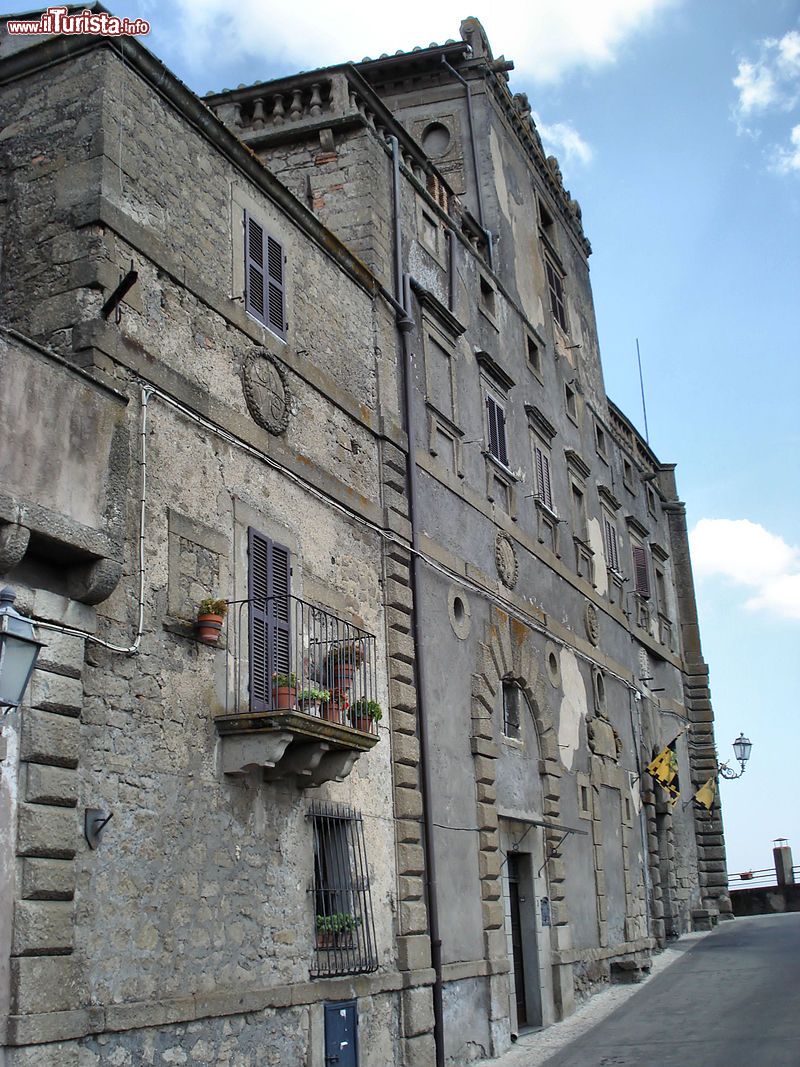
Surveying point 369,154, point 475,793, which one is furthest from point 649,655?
point 369,154

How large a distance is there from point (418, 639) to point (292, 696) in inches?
154

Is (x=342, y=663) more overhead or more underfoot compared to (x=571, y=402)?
more underfoot

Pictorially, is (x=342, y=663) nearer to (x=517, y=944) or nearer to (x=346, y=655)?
(x=346, y=655)

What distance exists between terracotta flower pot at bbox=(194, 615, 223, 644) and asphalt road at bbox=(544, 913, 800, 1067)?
7011mm

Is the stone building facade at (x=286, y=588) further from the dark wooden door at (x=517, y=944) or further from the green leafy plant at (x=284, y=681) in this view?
the green leafy plant at (x=284, y=681)

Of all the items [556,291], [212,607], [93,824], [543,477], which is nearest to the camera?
[93,824]

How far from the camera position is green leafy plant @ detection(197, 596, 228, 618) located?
10.6m

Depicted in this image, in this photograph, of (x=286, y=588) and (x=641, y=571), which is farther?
(x=641, y=571)

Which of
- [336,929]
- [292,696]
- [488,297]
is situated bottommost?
[336,929]

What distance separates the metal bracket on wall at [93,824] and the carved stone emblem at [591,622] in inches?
557

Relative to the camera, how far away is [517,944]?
17.5 m

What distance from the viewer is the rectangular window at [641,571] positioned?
27578 millimetres

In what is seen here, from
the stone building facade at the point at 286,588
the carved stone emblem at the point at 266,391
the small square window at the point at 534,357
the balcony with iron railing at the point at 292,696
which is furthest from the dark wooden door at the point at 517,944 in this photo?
the small square window at the point at 534,357

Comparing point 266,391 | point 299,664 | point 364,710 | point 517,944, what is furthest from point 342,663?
point 517,944
